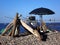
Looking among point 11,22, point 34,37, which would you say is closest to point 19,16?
point 11,22

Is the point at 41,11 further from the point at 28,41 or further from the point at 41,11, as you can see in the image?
the point at 28,41

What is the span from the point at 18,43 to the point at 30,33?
8.79 ft

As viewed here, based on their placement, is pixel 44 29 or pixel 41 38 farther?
pixel 44 29

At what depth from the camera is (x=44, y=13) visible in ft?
65.6

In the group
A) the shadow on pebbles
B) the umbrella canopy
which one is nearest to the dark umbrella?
the umbrella canopy

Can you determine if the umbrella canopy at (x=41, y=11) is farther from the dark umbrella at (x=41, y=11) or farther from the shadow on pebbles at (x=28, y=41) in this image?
the shadow on pebbles at (x=28, y=41)

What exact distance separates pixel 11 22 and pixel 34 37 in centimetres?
275

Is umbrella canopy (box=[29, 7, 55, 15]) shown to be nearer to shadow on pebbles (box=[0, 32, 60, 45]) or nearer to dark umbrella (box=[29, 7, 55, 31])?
dark umbrella (box=[29, 7, 55, 31])

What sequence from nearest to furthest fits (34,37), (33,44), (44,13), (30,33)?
(33,44), (34,37), (30,33), (44,13)

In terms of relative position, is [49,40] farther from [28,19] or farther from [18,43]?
[28,19]

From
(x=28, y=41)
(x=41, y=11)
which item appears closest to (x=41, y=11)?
(x=41, y=11)

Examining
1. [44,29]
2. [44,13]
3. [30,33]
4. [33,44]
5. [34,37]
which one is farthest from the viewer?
[44,13]

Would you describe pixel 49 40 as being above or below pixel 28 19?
below

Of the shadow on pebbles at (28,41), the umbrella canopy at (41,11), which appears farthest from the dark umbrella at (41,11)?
the shadow on pebbles at (28,41)
